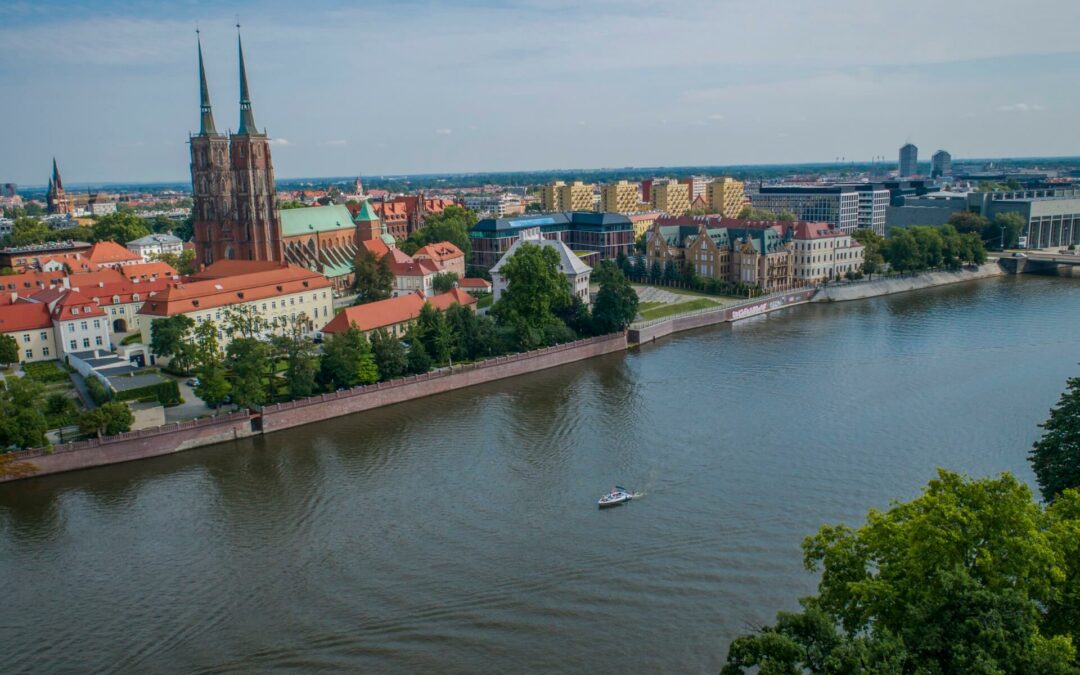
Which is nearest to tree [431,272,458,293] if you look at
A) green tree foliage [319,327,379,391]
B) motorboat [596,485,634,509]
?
green tree foliage [319,327,379,391]

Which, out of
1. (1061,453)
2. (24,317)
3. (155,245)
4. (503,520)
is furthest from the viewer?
(155,245)

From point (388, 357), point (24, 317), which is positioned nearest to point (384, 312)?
point (388, 357)

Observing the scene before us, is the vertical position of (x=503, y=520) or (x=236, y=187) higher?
(x=236, y=187)

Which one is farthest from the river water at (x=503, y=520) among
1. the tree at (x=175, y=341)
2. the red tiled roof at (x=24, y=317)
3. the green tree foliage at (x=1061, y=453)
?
the red tiled roof at (x=24, y=317)

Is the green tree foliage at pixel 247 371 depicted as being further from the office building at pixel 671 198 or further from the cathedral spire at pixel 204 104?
the office building at pixel 671 198

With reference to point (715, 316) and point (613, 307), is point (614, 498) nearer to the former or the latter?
point (613, 307)

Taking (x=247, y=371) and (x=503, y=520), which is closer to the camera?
(x=503, y=520)

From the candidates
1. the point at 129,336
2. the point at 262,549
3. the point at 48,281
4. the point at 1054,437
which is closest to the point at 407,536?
the point at 262,549

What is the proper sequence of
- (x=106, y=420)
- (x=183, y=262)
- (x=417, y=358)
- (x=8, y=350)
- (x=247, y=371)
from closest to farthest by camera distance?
(x=106, y=420), (x=247, y=371), (x=417, y=358), (x=8, y=350), (x=183, y=262)

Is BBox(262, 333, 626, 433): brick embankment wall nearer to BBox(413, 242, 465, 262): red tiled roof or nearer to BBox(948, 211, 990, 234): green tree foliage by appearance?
BBox(413, 242, 465, 262): red tiled roof
